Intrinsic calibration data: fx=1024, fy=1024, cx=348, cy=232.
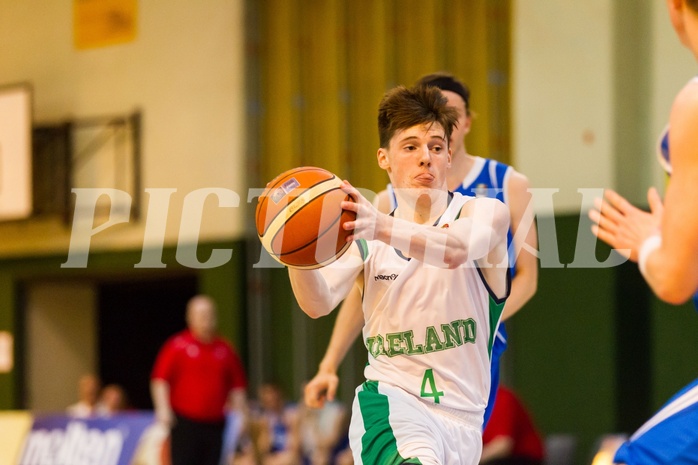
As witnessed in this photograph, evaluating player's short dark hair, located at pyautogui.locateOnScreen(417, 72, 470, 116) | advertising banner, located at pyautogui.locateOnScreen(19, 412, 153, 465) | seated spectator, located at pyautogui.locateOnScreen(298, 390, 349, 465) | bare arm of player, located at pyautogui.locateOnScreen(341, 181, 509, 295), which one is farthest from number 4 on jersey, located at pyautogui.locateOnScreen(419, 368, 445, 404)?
advertising banner, located at pyautogui.locateOnScreen(19, 412, 153, 465)

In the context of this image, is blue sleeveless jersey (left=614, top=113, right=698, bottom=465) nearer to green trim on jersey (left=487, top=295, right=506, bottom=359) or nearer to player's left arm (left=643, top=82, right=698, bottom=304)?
player's left arm (left=643, top=82, right=698, bottom=304)

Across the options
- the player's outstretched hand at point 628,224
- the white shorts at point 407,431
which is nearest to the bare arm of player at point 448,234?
the white shorts at point 407,431

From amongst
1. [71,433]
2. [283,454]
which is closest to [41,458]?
[71,433]

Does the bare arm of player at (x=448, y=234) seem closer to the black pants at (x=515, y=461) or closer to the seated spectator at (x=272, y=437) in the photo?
the black pants at (x=515, y=461)

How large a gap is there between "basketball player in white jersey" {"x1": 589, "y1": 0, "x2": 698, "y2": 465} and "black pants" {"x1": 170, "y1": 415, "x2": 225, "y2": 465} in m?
7.86

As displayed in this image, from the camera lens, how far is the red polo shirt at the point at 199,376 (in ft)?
34.3

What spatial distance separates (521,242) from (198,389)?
244 inches

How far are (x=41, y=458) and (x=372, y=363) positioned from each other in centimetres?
715

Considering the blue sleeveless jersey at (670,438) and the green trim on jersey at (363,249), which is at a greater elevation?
the green trim on jersey at (363,249)

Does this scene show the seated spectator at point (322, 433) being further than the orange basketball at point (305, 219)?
Yes

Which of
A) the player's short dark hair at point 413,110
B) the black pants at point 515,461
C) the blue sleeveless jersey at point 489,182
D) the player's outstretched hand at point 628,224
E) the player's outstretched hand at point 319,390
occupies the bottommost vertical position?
the black pants at point 515,461

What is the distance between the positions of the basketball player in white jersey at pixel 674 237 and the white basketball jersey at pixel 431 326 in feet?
3.66

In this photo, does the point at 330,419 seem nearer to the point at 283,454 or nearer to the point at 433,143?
the point at 283,454

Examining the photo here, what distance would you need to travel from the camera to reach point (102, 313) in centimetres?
1692
